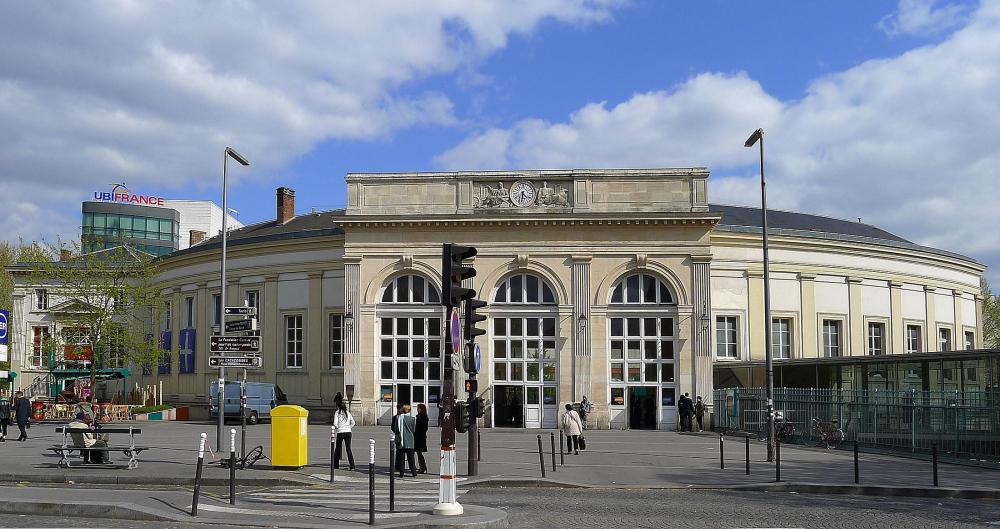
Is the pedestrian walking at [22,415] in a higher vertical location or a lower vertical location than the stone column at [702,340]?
lower

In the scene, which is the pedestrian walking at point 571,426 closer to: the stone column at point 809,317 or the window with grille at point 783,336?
the window with grille at point 783,336

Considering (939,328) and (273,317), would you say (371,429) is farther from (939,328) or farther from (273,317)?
(939,328)

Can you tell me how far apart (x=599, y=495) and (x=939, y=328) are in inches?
1529

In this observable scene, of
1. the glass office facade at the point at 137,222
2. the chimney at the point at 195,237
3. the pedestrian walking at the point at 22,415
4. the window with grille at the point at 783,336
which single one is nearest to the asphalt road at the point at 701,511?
the pedestrian walking at the point at 22,415

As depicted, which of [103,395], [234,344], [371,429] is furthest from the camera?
[103,395]

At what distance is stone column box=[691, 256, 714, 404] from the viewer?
39375mm

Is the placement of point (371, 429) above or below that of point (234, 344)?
below

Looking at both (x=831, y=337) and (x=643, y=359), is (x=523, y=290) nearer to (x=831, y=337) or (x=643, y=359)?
(x=643, y=359)

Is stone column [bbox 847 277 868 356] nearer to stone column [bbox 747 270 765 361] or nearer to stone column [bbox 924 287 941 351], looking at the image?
stone column [bbox 924 287 941 351]

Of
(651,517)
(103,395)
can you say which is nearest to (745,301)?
(651,517)

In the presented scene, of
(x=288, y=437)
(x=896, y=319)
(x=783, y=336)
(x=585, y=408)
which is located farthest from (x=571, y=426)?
(x=896, y=319)

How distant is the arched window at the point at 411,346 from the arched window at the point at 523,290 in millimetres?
2761

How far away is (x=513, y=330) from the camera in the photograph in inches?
1604

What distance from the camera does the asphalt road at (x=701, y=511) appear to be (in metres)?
14.2
